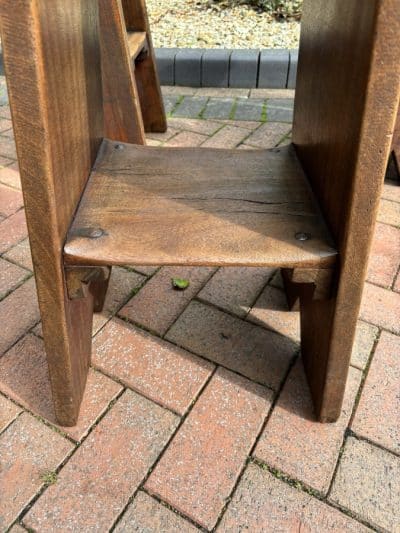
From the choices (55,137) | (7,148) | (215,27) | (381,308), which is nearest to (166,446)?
(55,137)

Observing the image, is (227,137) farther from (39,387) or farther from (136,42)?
(39,387)

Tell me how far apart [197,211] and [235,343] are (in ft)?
1.79

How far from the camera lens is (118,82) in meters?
2.29

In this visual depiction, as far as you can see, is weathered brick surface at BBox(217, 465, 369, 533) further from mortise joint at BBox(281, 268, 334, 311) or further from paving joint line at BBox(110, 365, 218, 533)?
mortise joint at BBox(281, 268, 334, 311)

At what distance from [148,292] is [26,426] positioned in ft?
A: 2.13

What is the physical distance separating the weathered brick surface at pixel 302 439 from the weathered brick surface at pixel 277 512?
49 millimetres

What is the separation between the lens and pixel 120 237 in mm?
1155

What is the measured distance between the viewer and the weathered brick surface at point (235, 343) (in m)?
1.54

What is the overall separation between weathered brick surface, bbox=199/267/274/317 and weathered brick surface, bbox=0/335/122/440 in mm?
501

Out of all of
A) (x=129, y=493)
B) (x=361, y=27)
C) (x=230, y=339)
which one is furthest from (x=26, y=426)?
(x=361, y=27)

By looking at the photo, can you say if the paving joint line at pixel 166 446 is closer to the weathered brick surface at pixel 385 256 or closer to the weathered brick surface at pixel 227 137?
the weathered brick surface at pixel 385 256

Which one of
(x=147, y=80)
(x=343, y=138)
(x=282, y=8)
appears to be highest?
(x=343, y=138)

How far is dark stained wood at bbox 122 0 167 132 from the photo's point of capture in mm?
2822

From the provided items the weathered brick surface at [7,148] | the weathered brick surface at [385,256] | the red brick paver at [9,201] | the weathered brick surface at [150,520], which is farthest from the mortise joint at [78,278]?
the weathered brick surface at [7,148]
